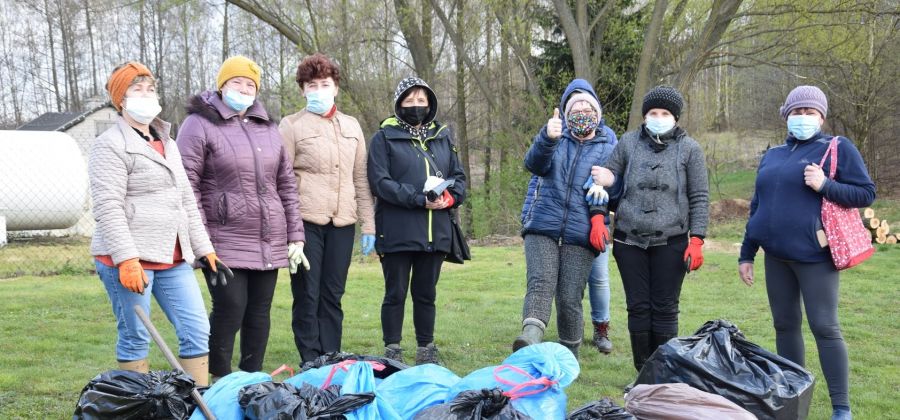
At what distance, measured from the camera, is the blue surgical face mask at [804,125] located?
Answer: 12.8 feet

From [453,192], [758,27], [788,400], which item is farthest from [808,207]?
[758,27]

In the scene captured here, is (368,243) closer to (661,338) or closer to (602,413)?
(661,338)

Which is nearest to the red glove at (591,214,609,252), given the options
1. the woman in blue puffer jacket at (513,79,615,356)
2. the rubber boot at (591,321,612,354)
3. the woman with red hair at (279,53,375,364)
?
the woman in blue puffer jacket at (513,79,615,356)

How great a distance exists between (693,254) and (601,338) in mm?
1579

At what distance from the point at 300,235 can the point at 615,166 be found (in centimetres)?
188

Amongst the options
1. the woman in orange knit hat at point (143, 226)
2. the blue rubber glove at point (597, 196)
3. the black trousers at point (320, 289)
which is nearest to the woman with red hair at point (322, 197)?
the black trousers at point (320, 289)

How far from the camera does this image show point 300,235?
4316mm

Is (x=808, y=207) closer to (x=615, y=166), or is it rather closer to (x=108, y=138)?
(x=615, y=166)

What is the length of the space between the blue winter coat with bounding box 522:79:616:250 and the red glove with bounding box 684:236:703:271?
60 centimetres

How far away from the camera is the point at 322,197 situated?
4.56 m

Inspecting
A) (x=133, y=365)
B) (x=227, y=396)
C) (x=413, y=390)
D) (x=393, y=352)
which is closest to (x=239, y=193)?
(x=133, y=365)

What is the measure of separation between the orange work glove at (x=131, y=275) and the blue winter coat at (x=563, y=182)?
226cm

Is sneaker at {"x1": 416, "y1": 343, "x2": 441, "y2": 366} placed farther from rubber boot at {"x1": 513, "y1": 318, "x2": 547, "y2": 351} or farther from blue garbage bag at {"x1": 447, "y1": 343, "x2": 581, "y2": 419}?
blue garbage bag at {"x1": 447, "y1": 343, "x2": 581, "y2": 419}

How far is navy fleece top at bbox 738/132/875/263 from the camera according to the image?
A: 3.76 meters
